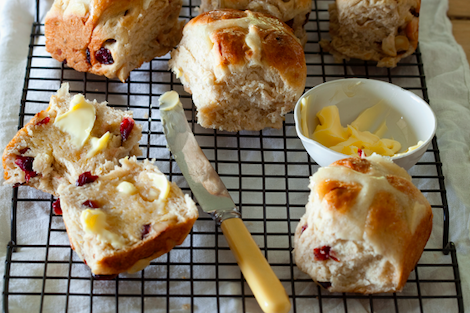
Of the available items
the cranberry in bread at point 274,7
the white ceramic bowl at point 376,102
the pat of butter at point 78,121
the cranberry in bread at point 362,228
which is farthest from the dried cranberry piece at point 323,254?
the cranberry in bread at point 274,7

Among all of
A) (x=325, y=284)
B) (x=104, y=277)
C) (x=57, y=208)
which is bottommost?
(x=325, y=284)

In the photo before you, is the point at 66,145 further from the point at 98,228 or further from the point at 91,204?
the point at 98,228

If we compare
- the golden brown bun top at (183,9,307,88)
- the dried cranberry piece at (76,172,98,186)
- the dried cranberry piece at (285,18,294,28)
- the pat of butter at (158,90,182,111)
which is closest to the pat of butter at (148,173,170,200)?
the dried cranberry piece at (76,172,98,186)

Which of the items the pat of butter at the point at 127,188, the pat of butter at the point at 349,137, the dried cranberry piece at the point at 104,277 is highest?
the pat of butter at the point at 127,188

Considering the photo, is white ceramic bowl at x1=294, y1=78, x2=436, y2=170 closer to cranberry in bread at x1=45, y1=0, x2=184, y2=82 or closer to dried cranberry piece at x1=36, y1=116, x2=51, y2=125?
cranberry in bread at x1=45, y1=0, x2=184, y2=82

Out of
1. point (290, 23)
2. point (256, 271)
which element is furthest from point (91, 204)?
point (290, 23)

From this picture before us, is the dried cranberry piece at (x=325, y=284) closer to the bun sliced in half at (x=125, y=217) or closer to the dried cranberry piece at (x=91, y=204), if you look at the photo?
the bun sliced in half at (x=125, y=217)
